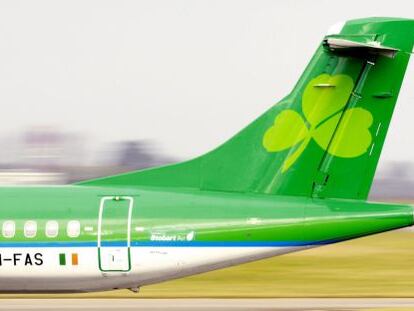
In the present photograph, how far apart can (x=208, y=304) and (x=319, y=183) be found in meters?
5.35

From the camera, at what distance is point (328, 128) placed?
69.0 ft

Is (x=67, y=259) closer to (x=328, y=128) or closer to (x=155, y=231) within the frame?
(x=155, y=231)

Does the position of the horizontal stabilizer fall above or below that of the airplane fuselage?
above

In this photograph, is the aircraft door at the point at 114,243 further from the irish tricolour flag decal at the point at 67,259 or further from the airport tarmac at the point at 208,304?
the airport tarmac at the point at 208,304

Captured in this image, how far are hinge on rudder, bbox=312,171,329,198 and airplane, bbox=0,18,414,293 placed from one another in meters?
0.02

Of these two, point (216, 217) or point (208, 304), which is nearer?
point (216, 217)

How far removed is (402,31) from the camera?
67.7 feet

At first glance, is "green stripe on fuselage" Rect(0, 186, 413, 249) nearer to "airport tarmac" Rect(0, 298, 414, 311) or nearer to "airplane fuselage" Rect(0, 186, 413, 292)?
"airplane fuselage" Rect(0, 186, 413, 292)

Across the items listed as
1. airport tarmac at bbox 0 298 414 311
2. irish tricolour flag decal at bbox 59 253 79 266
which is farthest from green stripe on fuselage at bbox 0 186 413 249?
airport tarmac at bbox 0 298 414 311

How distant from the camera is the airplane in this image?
2053 cm

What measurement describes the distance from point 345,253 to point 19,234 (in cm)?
2514

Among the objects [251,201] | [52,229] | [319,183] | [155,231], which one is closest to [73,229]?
[52,229]

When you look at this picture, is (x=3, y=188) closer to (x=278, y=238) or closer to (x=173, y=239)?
(x=173, y=239)

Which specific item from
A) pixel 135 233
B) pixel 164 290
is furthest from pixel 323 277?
pixel 135 233
